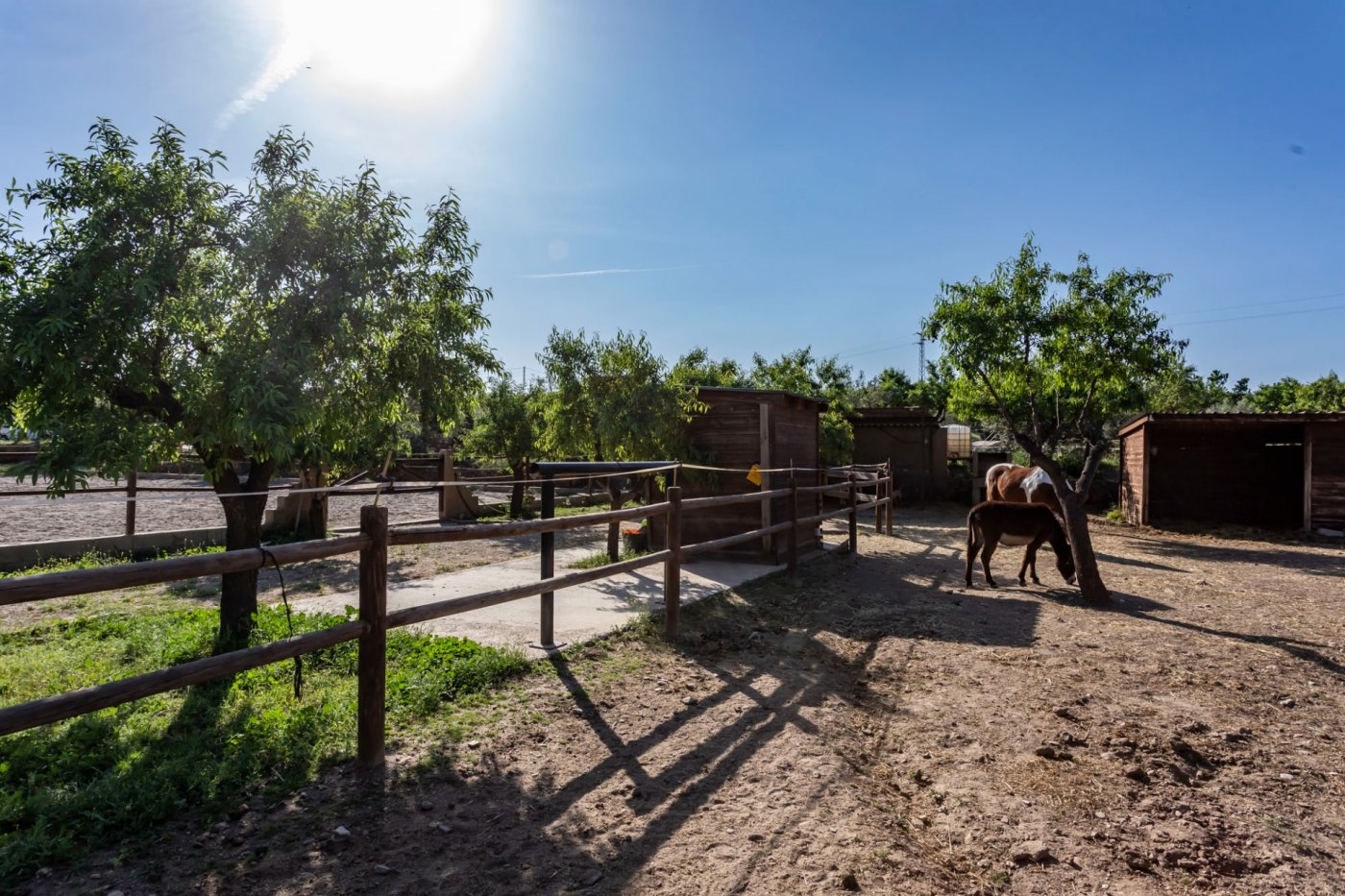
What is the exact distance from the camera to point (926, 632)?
6062 mm

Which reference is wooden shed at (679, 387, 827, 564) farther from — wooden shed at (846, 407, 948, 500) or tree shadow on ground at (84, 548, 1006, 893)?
wooden shed at (846, 407, 948, 500)

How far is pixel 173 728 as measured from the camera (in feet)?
11.9

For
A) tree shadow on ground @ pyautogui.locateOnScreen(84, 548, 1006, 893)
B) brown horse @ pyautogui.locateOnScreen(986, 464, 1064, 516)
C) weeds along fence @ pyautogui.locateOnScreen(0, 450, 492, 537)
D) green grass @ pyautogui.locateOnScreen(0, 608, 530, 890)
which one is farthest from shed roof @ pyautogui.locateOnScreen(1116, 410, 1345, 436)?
green grass @ pyautogui.locateOnScreen(0, 608, 530, 890)

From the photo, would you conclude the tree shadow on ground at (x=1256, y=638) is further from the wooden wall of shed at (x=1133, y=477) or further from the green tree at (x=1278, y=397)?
the green tree at (x=1278, y=397)

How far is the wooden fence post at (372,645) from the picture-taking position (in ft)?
10.6

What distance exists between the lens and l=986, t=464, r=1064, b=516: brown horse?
12.5 meters

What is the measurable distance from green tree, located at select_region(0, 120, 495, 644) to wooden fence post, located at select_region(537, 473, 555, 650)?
980mm

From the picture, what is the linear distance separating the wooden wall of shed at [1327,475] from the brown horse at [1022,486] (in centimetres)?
589

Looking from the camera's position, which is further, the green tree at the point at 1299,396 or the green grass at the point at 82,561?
the green tree at the point at 1299,396

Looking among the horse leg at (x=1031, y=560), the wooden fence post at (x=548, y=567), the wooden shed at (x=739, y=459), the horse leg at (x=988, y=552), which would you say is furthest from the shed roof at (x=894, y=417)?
the wooden fence post at (x=548, y=567)

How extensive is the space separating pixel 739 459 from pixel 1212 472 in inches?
560

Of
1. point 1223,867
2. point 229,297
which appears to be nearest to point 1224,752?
point 1223,867

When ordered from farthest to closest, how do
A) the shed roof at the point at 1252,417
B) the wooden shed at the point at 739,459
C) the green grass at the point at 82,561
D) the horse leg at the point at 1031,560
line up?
the shed roof at the point at 1252,417, the wooden shed at the point at 739,459, the horse leg at the point at 1031,560, the green grass at the point at 82,561

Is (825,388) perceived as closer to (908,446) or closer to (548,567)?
(908,446)
